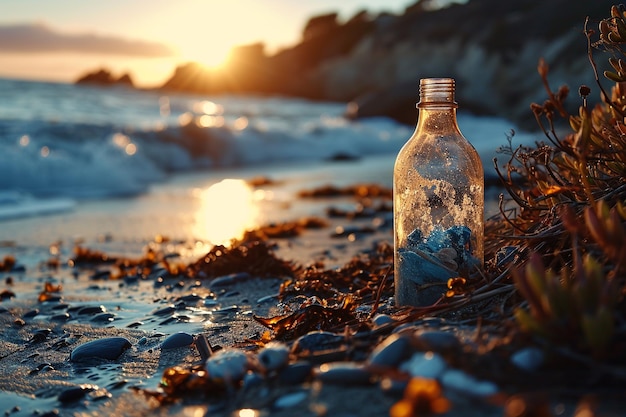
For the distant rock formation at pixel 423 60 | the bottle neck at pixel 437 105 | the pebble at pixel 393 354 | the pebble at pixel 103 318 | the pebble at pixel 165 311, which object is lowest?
the pebble at pixel 103 318

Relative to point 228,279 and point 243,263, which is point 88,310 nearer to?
point 228,279

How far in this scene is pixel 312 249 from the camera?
4891mm

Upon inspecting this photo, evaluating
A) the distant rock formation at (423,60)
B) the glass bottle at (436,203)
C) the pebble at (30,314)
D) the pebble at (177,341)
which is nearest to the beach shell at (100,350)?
the pebble at (177,341)

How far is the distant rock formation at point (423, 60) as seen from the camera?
939 inches

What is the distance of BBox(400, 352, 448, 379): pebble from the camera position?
5.06 ft

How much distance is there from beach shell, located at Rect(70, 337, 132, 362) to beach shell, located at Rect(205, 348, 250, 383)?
31.2 inches

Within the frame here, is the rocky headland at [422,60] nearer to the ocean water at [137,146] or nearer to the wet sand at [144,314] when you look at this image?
the ocean water at [137,146]

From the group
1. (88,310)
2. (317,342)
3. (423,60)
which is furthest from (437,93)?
(423,60)

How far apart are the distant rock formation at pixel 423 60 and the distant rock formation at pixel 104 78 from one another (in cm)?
542

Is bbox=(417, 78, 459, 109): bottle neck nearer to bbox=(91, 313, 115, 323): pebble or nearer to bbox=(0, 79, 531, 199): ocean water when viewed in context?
bbox=(91, 313, 115, 323): pebble

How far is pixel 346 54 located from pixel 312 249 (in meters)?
46.9

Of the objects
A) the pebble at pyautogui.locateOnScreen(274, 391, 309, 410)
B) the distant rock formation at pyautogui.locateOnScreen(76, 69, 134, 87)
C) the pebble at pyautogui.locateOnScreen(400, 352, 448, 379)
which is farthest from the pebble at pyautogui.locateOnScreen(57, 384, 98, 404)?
the distant rock formation at pyautogui.locateOnScreen(76, 69, 134, 87)

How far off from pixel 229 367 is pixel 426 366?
0.60 meters

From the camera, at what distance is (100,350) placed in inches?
101
